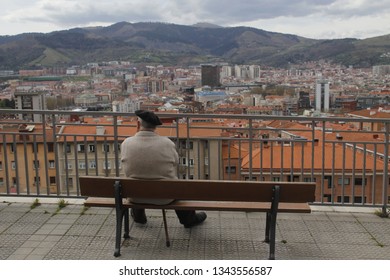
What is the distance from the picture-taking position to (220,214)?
572 centimetres

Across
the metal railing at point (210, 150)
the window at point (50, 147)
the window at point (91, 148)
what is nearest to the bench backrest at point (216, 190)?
the metal railing at point (210, 150)

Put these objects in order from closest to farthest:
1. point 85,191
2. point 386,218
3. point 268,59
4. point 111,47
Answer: point 85,191
point 386,218
point 111,47
point 268,59

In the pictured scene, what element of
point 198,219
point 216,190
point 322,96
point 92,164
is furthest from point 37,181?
point 322,96

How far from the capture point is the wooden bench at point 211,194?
4266 millimetres

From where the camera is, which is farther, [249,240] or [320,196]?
[320,196]

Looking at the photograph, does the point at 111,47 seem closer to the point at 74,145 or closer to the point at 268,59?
the point at 268,59

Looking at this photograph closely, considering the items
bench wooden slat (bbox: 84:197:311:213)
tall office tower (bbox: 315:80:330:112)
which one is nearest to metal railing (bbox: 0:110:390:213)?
bench wooden slat (bbox: 84:197:311:213)

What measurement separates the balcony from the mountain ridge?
11063 cm

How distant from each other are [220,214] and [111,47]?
154 metres

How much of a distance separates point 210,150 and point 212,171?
31 centimetres

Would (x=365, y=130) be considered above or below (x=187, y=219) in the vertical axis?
above

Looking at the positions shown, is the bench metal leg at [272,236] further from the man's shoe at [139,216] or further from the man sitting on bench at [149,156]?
the man's shoe at [139,216]

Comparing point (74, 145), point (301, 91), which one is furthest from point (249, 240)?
point (301, 91)

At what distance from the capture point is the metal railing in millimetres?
5953
